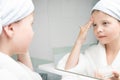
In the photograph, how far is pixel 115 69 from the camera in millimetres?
817

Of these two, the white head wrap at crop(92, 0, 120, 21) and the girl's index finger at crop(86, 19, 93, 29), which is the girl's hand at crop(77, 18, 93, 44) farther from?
the white head wrap at crop(92, 0, 120, 21)

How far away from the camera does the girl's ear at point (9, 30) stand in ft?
2.12

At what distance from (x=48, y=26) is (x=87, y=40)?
0.93 feet

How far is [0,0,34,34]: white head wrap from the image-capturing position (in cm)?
62

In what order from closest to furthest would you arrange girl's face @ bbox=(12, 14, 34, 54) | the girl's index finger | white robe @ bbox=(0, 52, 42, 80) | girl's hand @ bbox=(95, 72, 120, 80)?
1. white robe @ bbox=(0, 52, 42, 80)
2. girl's face @ bbox=(12, 14, 34, 54)
3. girl's hand @ bbox=(95, 72, 120, 80)
4. the girl's index finger

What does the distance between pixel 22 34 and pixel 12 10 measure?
0.30ft

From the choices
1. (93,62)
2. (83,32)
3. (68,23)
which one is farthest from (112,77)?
(68,23)

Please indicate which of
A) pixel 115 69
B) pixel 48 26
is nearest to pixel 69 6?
pixel 48 26

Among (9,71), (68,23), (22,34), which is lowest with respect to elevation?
(9,71)

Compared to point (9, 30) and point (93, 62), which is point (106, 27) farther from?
point (9, 30)

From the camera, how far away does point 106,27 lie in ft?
2.70

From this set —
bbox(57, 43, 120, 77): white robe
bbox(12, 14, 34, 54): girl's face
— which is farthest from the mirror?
bbox(12, 14, 34, 54): girl's face

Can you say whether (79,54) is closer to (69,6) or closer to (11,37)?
(69,6)

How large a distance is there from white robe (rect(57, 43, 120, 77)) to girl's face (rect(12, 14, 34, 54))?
321mm
